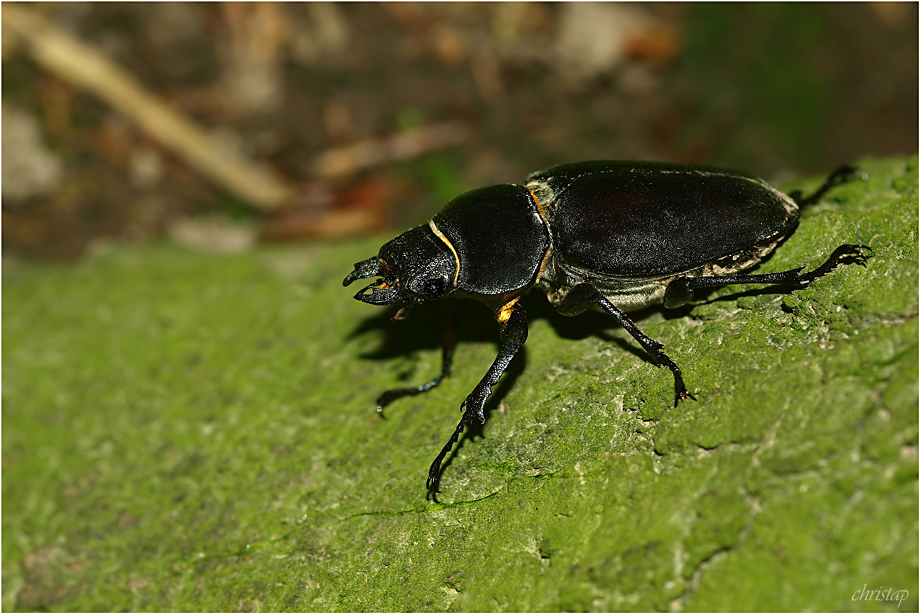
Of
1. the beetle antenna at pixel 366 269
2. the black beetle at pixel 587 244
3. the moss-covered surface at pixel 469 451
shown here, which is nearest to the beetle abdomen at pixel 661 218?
the black beetle at pixel 587 244

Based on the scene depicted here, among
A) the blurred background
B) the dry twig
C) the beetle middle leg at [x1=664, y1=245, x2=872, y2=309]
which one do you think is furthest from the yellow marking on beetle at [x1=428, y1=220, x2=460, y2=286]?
the dry twig

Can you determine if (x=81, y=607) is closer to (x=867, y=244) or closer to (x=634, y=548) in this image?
(x=634, y=548)

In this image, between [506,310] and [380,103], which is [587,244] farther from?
[380,103]

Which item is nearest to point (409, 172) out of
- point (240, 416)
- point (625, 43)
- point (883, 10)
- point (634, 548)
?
point (625, 43)

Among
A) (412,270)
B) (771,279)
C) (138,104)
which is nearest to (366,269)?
(412,270)

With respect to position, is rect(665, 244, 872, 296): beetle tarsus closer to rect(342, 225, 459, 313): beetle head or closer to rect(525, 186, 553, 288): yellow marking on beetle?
rect(525, 186, 553, 288): yellow marking on beetle

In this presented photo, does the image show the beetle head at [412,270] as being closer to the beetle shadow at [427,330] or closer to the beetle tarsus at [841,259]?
the beetle shadow at [427,330]
